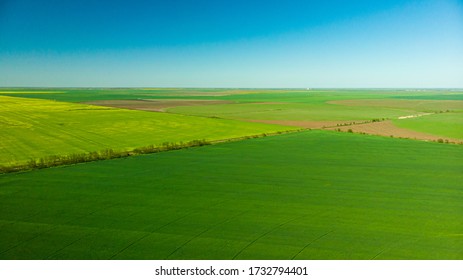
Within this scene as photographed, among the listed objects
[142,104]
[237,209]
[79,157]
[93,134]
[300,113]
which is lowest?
[237,209]

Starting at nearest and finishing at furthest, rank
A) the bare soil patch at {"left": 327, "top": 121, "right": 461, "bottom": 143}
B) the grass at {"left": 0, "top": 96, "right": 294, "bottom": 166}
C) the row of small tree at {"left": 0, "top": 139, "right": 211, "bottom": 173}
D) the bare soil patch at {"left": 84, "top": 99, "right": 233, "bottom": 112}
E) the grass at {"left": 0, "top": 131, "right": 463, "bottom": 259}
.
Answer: the grass at {"left": 0, "top": 131, "right": 463, "bottom": 259} < the row of small tree at {"left": 0, "top": 139, "right": 211, "bottom": 173} < the grass at {"left": 0, "top": 96, "right": 294, "bottom": 166} < the bare soil patch at {"left": 327, "top": 121, "right": 461, "bottom": 143} < the bare soil patch at {"left": 84, "top": 99, "right": 233, "bottom": 112}

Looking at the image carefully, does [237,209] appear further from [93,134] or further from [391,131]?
[391,131]

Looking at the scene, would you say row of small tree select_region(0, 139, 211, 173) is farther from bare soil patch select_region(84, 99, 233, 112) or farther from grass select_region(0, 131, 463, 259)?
bare soil patch select_region(84, 99, 233, 112)

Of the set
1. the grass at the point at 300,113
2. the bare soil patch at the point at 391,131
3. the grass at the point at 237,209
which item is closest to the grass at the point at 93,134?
the grass at the point at 237,209

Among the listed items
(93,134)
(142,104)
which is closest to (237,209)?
(93,134)

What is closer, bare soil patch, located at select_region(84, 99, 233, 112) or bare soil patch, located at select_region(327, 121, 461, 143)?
bare soil patch, located at select_region(327, 121, 461, 143)

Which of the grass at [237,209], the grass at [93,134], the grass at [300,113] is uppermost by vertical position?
the grass at [300,113]

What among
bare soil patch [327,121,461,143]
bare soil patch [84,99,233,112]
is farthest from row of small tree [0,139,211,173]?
bare soil patch [84,99,233,112]

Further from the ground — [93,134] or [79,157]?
[93,134]

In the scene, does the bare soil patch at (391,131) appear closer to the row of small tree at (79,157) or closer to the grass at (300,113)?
the grass at (300,113)
